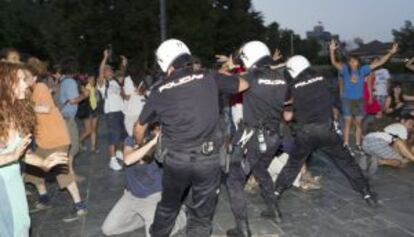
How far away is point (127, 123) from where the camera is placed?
363 inches

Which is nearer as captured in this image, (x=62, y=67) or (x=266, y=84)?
(x=266, y=84)

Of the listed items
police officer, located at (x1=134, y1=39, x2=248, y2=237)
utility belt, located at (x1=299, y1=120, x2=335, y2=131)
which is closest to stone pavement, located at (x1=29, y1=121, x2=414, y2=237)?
utility belt, located at (x1=299, y1=120, x2=335, y2=131)

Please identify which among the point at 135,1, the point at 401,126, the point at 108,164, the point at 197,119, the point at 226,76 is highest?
the point at 135,1

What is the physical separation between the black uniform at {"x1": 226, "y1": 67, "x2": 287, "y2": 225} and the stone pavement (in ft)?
1.95

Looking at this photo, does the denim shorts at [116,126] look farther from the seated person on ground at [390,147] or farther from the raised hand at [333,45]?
the seated person on ground at [390,147]

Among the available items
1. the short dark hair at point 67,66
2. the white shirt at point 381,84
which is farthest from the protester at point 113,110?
the white shirt at point 381,84

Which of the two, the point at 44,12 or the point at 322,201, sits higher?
the point at 44,12

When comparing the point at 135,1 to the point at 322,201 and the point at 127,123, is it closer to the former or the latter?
the point at 127,123

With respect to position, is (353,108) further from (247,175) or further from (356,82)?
(247,175)

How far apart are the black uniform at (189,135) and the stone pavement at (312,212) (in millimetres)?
1428

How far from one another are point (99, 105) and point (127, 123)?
→ 2739 mm

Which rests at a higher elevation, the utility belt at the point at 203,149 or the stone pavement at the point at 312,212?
the utility belt at the point at 203,149

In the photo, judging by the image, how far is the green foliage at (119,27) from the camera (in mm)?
34938

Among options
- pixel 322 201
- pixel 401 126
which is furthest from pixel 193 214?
pixel 401 126
